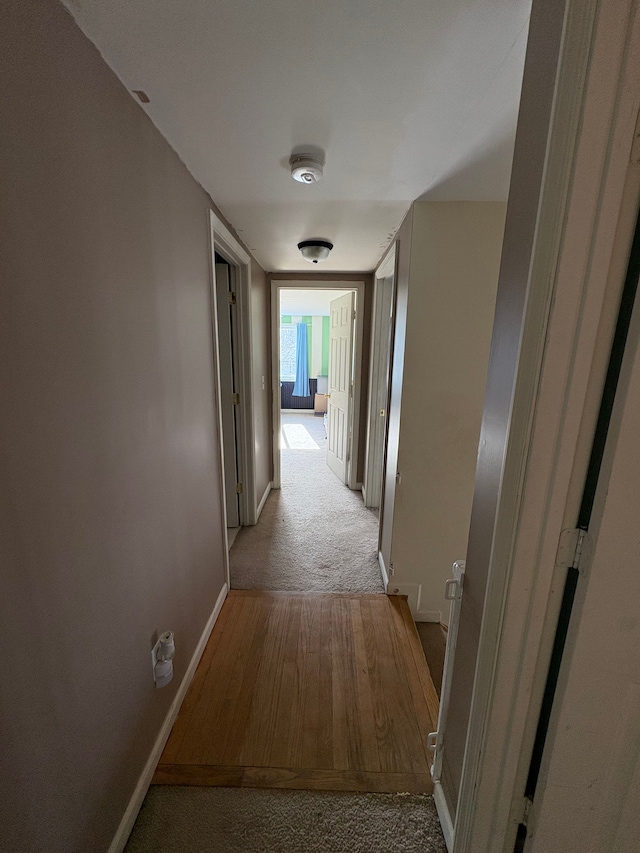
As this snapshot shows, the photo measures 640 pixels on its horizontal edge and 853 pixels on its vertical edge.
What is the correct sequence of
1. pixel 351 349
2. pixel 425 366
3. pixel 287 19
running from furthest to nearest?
1. pixel 351 349
2. pixel 425 366
3. pixel 287 19

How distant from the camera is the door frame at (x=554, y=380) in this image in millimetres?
548

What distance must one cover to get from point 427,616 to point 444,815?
1.10m

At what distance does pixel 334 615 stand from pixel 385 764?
0.76 m

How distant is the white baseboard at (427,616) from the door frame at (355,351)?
67.4 inches

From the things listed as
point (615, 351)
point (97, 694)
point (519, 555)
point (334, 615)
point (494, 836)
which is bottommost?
point (334, 615)

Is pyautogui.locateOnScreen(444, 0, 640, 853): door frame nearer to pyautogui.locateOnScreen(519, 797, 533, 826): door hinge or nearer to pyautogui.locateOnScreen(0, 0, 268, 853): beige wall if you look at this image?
pyautogui.locateOnScreen(519, 797, 533, 826): door hinge

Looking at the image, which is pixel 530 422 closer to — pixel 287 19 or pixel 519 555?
pixel 519 555

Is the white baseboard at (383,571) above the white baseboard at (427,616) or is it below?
above

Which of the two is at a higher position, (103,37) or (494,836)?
(103,37)

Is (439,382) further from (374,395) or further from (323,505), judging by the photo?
(323,505)

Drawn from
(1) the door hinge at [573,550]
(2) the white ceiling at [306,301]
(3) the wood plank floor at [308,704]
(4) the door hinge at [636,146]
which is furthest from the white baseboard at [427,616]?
(2) the white ceiling at [306,301]

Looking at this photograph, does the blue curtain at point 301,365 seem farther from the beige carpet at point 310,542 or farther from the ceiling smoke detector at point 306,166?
the ceiling smoke detector at point 306,166

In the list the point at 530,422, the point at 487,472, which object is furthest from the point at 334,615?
the point at 530,422

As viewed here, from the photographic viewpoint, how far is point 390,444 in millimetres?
2201
